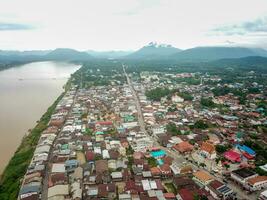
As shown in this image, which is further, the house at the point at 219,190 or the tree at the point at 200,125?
the tree at the point at 200,125

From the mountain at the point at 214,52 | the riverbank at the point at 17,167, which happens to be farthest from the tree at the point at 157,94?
the mountain at the point at 214,52

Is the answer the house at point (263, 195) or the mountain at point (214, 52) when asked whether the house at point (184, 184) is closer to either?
the house at point (263, 195)

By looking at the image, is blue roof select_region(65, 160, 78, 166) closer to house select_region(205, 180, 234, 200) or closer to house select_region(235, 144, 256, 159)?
house select_region(205, 180, 234, 200)

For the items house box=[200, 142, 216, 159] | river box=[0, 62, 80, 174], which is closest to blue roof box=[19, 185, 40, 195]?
river box=[0, 62, 80, 174]

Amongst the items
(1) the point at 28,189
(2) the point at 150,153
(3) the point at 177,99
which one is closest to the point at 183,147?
(2) the point at 150,153

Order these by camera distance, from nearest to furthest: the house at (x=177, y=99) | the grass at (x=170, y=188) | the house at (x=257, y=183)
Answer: the grass at (x=170, y=188) < the house at (x=257, y=183) < the house at (x=177, y=99)

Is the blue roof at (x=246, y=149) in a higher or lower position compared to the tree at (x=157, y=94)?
higher

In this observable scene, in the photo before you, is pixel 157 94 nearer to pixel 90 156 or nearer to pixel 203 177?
pixel 90 156
